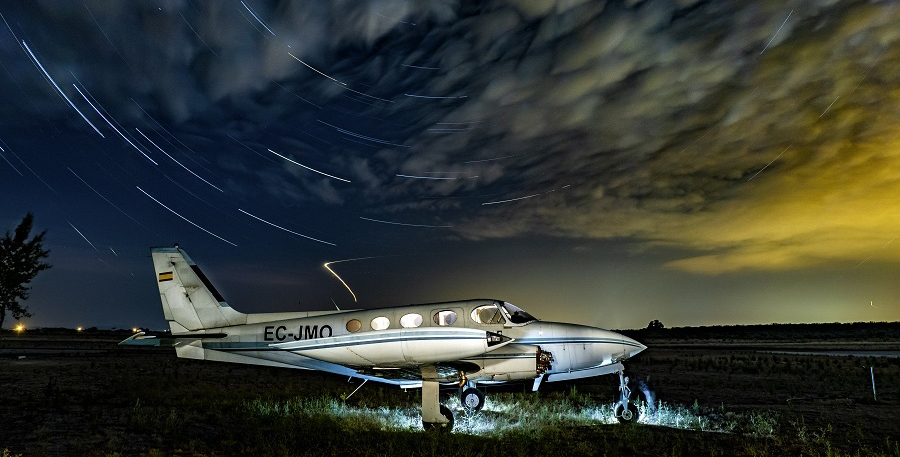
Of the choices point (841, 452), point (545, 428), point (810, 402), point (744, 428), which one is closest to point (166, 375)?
point (545, 428)

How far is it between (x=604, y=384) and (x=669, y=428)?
41.7 feet

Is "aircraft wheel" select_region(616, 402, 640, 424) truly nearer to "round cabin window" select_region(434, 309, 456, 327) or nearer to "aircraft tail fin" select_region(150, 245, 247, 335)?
"round cabin window" select_region(434, 309, 456, 327)

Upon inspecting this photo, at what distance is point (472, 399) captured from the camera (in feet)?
53.0

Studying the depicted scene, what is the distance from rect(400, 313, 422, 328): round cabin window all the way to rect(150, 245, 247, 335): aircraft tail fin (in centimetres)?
658

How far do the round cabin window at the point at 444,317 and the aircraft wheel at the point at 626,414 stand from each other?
18.0 ft

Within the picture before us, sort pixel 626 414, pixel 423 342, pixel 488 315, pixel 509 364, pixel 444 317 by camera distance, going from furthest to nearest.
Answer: pixel 509 364 < pixel 488 315 < pixel 626 414 < pixel 444 317 < pixel 423 342

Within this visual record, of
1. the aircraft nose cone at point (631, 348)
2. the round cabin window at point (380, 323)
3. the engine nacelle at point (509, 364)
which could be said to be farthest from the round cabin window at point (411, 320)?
the aircraft nose cone at point (631, 348)

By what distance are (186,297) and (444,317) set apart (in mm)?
9852

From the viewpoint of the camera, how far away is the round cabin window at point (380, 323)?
14.1m

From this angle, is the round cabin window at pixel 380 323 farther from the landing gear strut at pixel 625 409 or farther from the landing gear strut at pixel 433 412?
the landing gear strut at pixel 625 409

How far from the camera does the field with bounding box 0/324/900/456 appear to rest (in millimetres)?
11289

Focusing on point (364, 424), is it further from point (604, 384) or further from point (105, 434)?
point (604, 384)

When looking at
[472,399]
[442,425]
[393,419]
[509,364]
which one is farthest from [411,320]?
[472,399]

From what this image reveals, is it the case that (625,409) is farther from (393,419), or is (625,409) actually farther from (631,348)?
(393,419)
